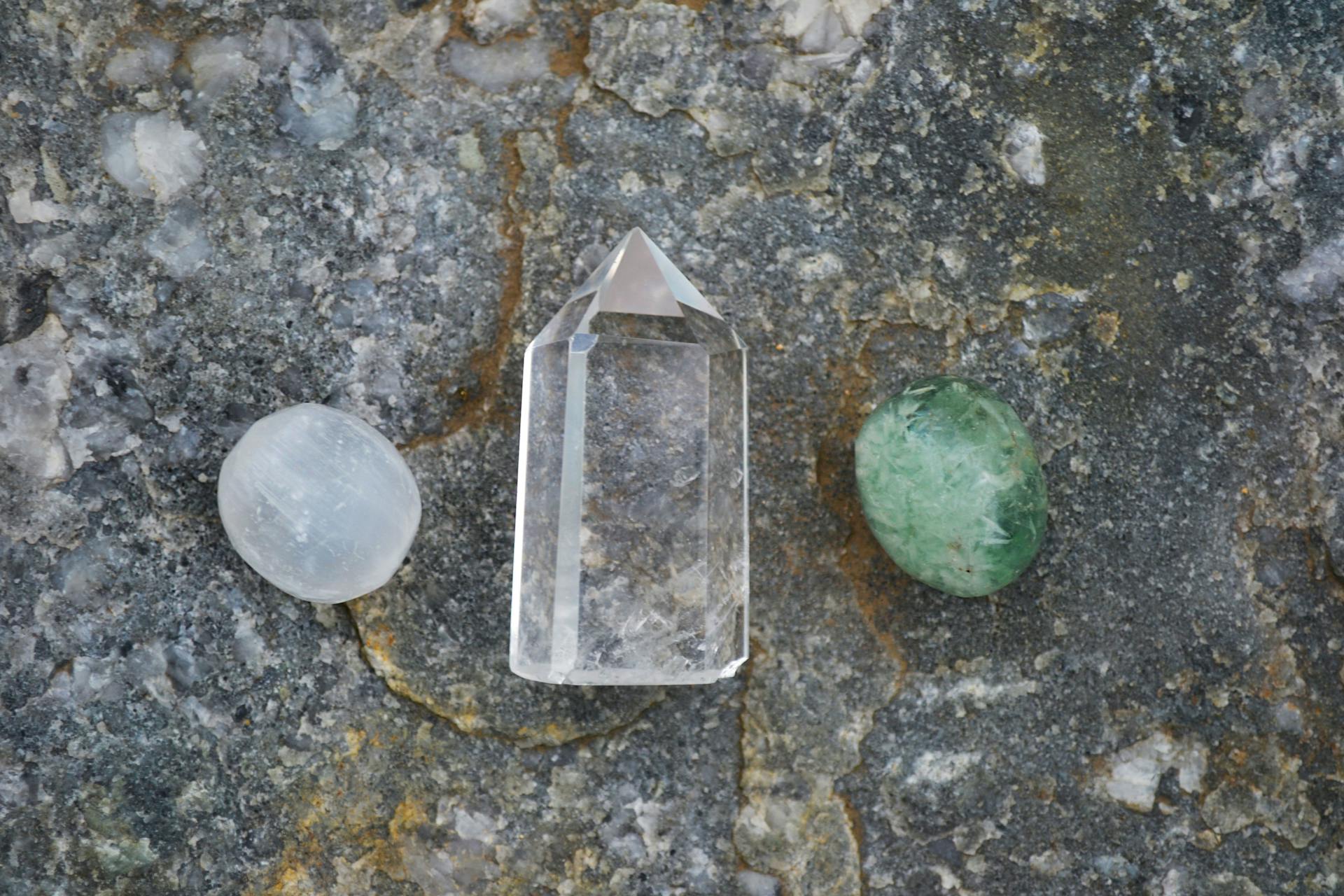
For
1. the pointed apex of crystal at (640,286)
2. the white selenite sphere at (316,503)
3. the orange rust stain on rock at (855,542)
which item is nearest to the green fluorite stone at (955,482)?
the orange rust stain on rock at (855,542)

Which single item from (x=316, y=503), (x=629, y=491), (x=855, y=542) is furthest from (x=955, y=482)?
(x=316, y=503)

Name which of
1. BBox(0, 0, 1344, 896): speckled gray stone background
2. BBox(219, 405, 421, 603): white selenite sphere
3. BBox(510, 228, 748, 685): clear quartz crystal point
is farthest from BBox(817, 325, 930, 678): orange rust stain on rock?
BBox(219, 405, 421, 603): white selenite sphere

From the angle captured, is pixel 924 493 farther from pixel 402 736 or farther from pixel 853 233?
pixel 402 736

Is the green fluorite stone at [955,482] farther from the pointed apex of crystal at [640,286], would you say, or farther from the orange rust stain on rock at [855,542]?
the pointed apex of crystal at [640,286]

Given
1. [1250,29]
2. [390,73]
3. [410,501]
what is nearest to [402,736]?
[410,501]

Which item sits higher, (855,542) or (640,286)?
(640,286)

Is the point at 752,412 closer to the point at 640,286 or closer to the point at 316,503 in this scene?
the point at 640,286

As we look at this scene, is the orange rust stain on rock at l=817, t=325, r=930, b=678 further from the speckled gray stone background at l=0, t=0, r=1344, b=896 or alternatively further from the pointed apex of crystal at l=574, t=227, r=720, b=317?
the pointed apex of crystal at l=574, t=227, r=720, b=317

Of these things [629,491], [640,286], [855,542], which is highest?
[640,286]
